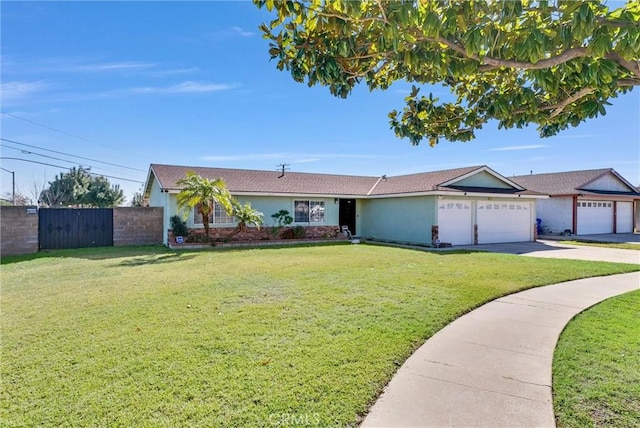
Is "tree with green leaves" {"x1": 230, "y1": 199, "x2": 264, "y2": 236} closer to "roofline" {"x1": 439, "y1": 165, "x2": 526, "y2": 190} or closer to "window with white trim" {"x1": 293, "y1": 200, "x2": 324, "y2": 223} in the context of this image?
"window with white trim" {"x1": 293, "y1": 200, "x2": 324, "y2": 223}

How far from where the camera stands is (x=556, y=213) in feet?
84.2

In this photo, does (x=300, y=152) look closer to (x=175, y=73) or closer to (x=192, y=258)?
(x=175, y=73)

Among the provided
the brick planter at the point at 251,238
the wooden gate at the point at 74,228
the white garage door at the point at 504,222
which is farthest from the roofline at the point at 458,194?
the wooden gate at the point at 74,228

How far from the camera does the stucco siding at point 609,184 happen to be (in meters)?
27.1

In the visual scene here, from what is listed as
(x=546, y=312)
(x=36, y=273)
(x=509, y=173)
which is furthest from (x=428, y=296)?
(x=509, y=173)

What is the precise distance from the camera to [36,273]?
396 inches

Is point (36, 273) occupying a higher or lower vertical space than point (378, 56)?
lower

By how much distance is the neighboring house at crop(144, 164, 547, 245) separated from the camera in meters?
18.1

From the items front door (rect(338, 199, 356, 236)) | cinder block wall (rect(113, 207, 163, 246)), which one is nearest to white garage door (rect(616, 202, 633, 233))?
front door (rect(338, 199, 356, 236))

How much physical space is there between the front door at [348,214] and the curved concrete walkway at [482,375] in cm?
1684

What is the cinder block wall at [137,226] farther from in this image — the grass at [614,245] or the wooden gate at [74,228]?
the grass at [614,245]

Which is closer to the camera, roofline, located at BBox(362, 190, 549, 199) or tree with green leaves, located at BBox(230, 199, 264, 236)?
roofline, located at BBox(362, 190, 549, 199)

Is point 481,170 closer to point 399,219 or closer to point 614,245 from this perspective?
point 399,219

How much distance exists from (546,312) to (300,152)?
84.6 ft
